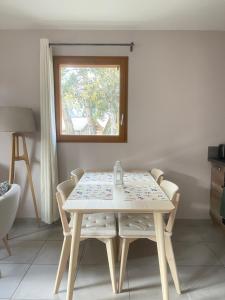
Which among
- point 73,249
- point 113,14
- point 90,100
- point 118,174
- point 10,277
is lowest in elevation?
point 10,277

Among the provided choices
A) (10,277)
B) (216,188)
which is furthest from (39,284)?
(216,188)

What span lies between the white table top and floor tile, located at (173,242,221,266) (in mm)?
784

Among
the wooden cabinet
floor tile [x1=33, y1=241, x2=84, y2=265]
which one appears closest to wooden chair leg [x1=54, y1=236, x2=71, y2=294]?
floor tile [x1=33, y1=241, x2=84, y2=265]

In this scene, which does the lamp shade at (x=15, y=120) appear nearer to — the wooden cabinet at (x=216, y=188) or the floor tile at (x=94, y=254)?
the floor tile at (x=94, y=254)

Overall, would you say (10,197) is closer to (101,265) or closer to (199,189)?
(101,265)

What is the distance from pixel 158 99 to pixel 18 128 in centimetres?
166

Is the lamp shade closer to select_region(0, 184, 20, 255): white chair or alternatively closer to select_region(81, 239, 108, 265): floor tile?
select_region(0, 184, 20, 255): white chair

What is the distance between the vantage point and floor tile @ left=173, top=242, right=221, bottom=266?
2238 mm

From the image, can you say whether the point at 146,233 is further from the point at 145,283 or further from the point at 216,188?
the point at 216,188

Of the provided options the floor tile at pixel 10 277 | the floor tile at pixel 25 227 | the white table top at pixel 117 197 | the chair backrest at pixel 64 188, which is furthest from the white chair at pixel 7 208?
the floor tile at pixel 25 227

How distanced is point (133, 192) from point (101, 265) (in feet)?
2.58

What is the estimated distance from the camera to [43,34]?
292cm

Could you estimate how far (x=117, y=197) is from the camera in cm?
181

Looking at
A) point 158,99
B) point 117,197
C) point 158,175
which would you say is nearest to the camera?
point 117,197
